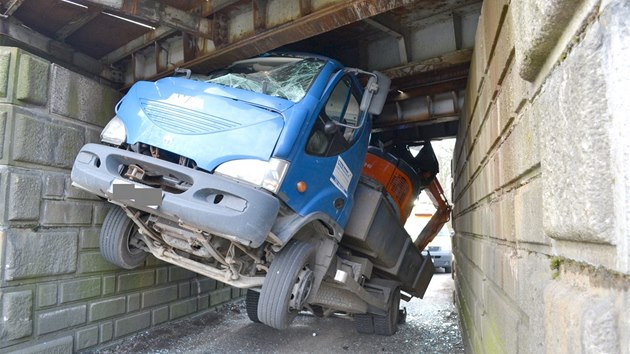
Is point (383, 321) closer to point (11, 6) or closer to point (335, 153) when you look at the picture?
point (335, 153)

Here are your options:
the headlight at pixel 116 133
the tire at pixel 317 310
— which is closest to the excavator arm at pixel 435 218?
the tire at pixel 317 310

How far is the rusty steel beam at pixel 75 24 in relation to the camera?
4746 millimetres

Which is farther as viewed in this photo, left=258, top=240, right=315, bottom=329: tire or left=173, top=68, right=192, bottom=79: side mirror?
left=173, top=68, right=192, bottom=79: side mirror

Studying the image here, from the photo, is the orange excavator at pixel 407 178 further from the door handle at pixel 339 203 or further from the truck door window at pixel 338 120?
the door handle at pixel 339 203

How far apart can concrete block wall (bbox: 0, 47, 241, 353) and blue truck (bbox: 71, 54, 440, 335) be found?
624 mm

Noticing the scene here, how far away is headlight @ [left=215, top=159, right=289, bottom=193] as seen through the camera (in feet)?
10.7

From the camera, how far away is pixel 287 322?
3.73 metres

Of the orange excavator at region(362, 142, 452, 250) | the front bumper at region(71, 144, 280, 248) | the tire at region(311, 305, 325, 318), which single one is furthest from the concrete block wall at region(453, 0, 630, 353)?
the orange excavator at region(362, 142, 452, 250)

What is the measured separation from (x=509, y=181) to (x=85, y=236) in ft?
15.2

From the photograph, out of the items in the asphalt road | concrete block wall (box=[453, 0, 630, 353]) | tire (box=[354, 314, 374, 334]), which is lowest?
the asphalt road

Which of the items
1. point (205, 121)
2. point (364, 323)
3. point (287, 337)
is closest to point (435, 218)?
point (364, 323)

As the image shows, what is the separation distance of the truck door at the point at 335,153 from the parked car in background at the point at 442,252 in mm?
9925

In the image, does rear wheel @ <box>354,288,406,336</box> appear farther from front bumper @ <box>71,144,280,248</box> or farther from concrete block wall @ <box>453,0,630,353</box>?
concrete block wall @ <box>453,0,630,353</box>

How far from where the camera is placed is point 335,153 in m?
4.24
